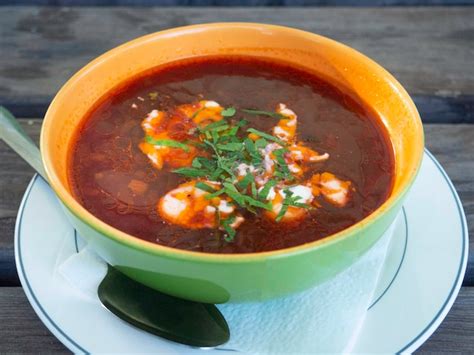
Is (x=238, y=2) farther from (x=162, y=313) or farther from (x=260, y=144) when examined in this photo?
(x=162, y=313)

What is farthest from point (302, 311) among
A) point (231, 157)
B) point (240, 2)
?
point (240, 2)

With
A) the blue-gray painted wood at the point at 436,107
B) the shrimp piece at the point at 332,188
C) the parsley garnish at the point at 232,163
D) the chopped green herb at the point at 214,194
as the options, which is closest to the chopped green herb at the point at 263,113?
the parsley garnish at the point at 232,163

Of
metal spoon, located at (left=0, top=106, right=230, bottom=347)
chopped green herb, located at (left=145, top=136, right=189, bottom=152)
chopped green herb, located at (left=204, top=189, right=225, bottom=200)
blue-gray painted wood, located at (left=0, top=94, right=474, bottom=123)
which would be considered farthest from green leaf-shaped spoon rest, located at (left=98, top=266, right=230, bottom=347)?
blue-gray painted wood, located at (left=0, top=94, right=474, bottom=123)

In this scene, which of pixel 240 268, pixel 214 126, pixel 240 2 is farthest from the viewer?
pixel 240 2

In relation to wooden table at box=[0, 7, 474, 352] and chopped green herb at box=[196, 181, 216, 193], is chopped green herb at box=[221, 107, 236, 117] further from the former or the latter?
wooden table at box=[0, 7, 474, 352]

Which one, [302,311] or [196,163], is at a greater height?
[196,163]

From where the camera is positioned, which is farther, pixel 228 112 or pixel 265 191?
pixel 228 112
